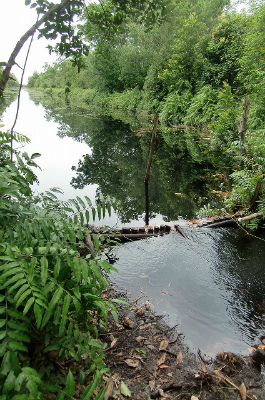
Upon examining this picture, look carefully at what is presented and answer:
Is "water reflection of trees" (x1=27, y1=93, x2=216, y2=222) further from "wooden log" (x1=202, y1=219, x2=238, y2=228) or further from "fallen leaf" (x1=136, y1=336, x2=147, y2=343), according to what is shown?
"fallen leaf" (x1=136, y1=336, x2=147, y2=343)

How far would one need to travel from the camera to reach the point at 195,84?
80.1 ft

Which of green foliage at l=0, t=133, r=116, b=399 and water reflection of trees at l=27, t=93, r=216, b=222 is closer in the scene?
green foliage at l=0, t=133, r=116, b=399

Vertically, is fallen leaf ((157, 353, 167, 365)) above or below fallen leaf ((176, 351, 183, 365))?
above

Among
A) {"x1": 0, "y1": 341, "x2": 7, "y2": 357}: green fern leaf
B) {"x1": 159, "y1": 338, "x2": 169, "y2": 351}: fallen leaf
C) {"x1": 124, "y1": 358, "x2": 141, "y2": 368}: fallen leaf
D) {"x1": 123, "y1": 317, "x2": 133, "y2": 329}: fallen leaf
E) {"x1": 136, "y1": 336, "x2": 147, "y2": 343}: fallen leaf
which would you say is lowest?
{"x1": 159, "y1": 338, "x2": 169, "y2": 351}: fallen leaf

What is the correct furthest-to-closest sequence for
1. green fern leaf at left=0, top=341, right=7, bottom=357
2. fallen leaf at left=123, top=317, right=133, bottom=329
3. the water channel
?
the water channel, fallen leaf at left=123, top=317, right=133, bottom=329, green fern leaf at left=0, top=341, right=7, bottom=357

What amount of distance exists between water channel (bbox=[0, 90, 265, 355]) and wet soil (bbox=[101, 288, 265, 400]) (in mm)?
251

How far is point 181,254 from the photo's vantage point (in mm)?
5809

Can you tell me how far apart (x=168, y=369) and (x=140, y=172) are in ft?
30.4

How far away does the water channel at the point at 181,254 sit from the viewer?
12.7 feet

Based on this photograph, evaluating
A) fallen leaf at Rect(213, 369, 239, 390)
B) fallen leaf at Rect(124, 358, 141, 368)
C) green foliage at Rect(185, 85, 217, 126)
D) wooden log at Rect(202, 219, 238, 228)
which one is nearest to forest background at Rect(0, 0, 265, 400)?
green foliage at Rect(185, 85, 217, 126)

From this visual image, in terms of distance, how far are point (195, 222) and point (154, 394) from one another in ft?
16.9

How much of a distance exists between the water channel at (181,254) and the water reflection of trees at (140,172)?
39 mm

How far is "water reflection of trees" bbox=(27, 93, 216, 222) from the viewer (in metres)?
8.77

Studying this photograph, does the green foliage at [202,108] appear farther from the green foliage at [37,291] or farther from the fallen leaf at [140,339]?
the green foliage at [37,291]
